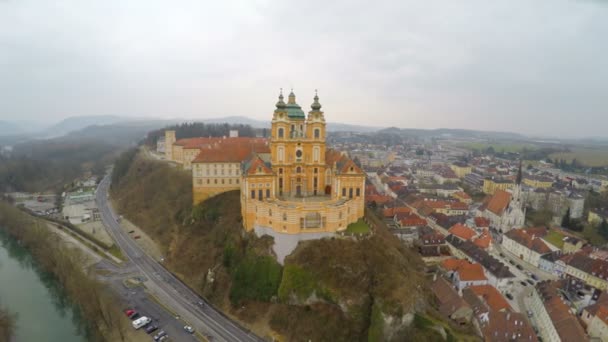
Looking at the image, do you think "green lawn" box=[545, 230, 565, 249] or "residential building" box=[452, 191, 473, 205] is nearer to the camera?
"green lawn" box=[545, 230, 565, 249]

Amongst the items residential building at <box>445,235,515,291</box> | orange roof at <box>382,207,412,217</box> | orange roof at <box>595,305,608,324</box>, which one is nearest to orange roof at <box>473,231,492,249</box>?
residential building at <box>445,235,515,291</box>

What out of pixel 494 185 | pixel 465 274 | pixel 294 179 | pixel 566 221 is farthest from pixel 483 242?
pixel 494 185

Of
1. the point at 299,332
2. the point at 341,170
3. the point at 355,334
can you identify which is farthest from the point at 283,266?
the point at 341,170

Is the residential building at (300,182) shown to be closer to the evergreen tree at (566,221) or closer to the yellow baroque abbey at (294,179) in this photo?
the yellow baroque abbey at (294,179)

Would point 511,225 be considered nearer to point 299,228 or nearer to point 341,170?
point 341,170

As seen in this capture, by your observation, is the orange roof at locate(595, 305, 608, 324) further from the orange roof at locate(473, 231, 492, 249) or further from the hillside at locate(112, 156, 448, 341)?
the orange roof at locate(473, 231, 492, 249)

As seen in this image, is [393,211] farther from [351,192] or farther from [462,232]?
[351,192]

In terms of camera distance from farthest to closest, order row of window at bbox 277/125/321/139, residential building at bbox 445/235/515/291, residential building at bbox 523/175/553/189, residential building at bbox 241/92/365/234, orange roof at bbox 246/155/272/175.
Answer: residential building at bbox 523/175/553/189
row of window at bbox 277/125/321/139
residential building at bbox 445/235/515/291
orange roof at bbox 246/155/272/175
residential building at bbox 241/92/365/234
